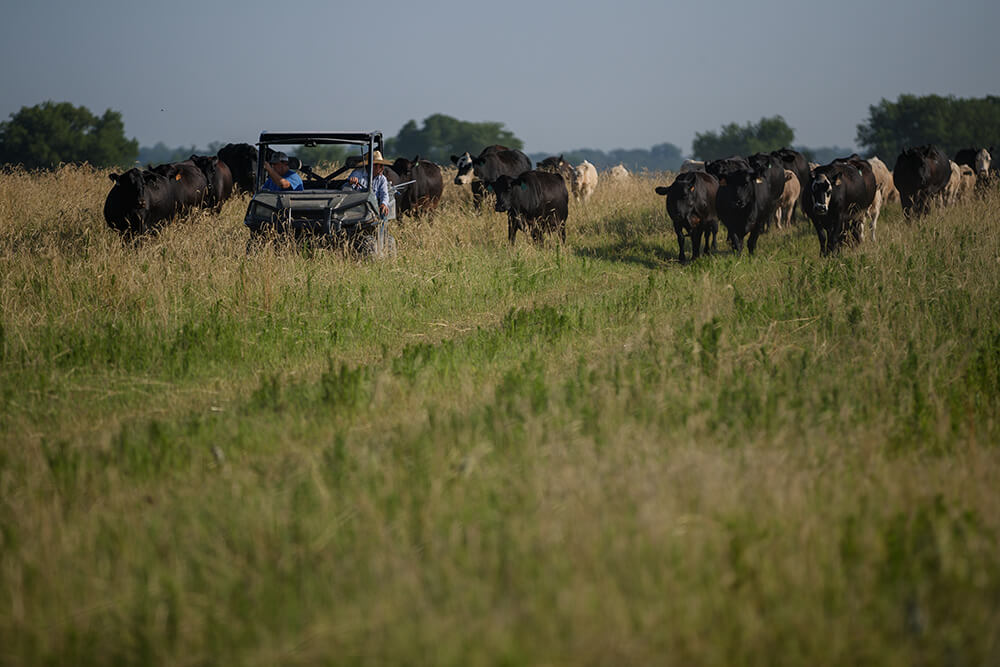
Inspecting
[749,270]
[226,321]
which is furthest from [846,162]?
[226,321]

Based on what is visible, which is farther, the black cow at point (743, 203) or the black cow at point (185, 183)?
the black cow at point (185, 183)

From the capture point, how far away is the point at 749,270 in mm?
12742

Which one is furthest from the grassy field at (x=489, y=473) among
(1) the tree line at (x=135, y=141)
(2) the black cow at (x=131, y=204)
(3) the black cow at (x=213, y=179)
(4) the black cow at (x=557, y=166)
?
(1) the tree line at (x=135, y=141)

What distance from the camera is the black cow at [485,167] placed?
19078mm

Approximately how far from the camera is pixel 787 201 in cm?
1908

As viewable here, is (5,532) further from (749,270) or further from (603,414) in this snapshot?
(749,270)

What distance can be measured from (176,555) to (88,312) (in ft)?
18.5

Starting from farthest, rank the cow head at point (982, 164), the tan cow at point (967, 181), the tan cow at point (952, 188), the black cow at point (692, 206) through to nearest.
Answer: the cow head at point (982, 164) < the tan cow at point (967, 181) < the tan cow at point (952, 188) < the black cow at point (692, 206)

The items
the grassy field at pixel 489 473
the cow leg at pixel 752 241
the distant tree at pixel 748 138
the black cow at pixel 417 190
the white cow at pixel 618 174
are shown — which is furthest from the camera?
the distant tree at pixel 748 138

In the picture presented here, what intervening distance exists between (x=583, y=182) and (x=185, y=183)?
36.3ft

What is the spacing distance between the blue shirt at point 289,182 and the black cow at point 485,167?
20.5 feet

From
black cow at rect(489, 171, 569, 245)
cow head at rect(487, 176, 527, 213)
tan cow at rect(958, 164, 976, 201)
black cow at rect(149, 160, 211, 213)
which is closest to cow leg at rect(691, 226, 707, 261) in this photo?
black cow at rect(489, 171, 569, 245)

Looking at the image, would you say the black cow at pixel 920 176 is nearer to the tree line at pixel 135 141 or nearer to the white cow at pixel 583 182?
the white cow at pixel 583 182

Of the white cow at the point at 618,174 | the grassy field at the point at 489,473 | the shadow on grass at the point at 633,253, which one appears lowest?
the grassy field at the point at 489,473
